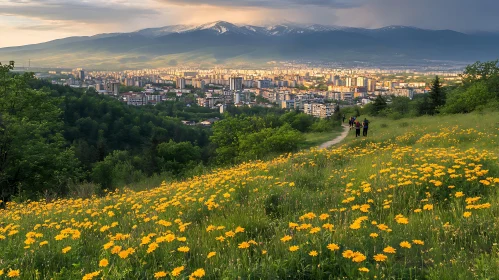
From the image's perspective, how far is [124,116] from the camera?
68938 millimetres

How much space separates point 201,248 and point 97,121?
216 feet

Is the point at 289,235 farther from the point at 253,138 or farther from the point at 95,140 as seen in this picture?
the point at 95,140

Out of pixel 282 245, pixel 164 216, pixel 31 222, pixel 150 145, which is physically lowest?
pixel 150 145

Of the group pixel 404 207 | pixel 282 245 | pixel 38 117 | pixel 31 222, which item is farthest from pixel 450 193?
pixel 38 117

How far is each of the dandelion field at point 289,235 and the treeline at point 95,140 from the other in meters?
7.47

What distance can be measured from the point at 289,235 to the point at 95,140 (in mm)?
62104

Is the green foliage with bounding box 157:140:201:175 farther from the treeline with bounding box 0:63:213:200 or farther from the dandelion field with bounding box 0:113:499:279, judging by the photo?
the dandelion field with bounding box 0:113:499:279

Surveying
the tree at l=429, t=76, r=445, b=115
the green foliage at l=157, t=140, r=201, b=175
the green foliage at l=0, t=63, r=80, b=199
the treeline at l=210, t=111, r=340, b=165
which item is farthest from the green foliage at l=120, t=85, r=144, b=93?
the green foliage at l=0, t=63, r=80, b=199

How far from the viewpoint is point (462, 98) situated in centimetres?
4162

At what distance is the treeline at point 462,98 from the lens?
40.8 metres

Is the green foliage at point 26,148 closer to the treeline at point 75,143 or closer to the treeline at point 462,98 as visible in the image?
the treeline at point 75,143

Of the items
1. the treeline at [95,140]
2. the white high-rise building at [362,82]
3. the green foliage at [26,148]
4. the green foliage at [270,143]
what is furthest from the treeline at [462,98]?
the white high-rise building at [362,82]

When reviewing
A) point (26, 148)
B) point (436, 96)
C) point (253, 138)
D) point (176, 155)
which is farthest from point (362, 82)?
point (26, 148)

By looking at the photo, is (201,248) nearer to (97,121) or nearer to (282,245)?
(282,245)
